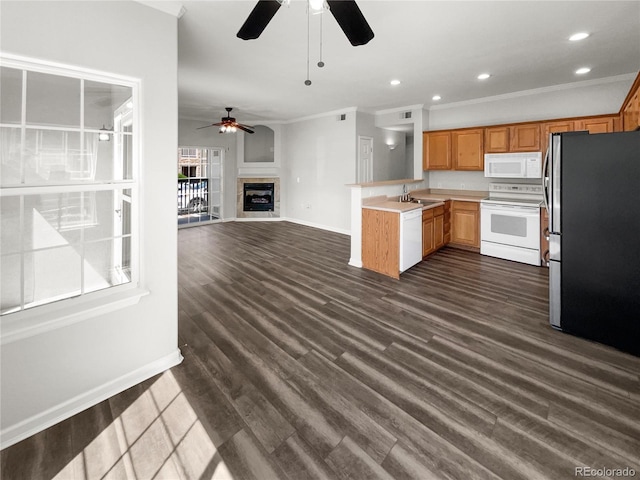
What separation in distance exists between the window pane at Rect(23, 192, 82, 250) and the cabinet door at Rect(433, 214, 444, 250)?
4.85 m

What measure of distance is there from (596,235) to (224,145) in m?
8.32

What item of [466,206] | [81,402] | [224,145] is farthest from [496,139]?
[224,145]

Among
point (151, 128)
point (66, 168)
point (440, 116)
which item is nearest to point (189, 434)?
point (66, 168)

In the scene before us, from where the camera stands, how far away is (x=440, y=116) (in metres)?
6.40

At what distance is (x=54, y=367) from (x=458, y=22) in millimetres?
4171

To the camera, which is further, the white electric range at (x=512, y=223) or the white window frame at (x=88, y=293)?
the white electric range at (x=512, y=223)

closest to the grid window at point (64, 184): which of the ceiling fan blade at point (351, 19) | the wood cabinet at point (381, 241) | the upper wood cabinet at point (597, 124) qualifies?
the ceiling fan blade at point (351, 19)

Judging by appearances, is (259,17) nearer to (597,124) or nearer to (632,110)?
(632,110)

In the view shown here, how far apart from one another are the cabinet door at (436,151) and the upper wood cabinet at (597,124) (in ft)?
6.48

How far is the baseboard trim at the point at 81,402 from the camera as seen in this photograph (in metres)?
1.69

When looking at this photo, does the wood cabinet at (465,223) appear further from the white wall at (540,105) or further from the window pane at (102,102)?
the window pane at (102,102)

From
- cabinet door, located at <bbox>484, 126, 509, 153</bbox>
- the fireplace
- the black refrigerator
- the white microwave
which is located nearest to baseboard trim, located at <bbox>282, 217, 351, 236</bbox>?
the fireplace

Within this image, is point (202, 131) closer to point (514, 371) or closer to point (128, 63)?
point (128, 63)

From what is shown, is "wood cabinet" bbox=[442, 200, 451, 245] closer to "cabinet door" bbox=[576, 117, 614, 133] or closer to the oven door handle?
the oven door handle
